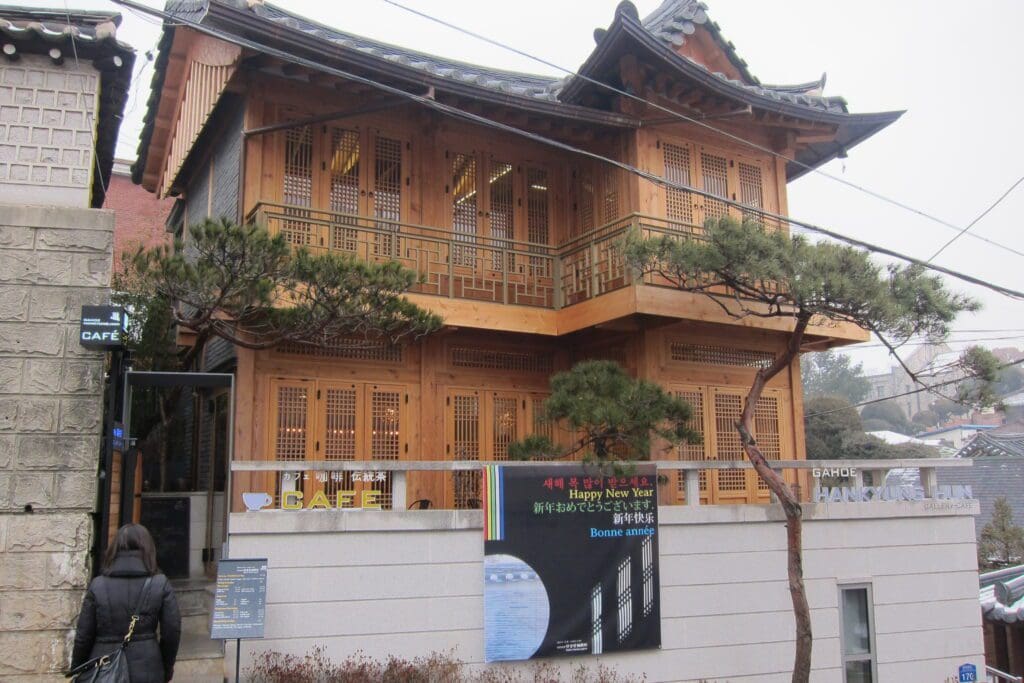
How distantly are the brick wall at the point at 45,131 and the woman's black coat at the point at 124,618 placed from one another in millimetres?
4506

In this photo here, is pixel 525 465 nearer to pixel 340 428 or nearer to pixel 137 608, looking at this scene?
pixel 340 428

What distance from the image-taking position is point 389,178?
1234 centimetres

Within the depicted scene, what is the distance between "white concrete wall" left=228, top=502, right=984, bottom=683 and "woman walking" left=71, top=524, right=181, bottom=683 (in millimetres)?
2554

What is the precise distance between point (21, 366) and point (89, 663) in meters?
3.73

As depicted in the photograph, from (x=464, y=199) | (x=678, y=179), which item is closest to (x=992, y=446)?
(x=678, y=179)

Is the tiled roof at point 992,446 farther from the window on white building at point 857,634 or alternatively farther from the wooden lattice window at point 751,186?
the window on white building at point 857,634

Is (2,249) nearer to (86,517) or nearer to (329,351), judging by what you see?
(86,517)

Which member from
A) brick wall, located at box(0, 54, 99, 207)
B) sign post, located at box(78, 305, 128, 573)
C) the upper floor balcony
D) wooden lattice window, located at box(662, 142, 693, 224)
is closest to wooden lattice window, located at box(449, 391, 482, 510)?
the upper floor balcony

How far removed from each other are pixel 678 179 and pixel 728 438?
13.0 ft

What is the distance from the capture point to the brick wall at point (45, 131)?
335 inches

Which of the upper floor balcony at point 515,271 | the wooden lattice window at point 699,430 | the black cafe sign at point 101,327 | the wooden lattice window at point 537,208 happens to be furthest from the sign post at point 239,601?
the wooden lattice window at point 537,208

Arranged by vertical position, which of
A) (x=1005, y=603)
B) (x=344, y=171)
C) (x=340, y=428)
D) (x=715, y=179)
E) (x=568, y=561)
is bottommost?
(x=1005, y=603)

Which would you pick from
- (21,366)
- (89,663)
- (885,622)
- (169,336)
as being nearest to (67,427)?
(21,366)

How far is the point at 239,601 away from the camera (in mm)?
7805
